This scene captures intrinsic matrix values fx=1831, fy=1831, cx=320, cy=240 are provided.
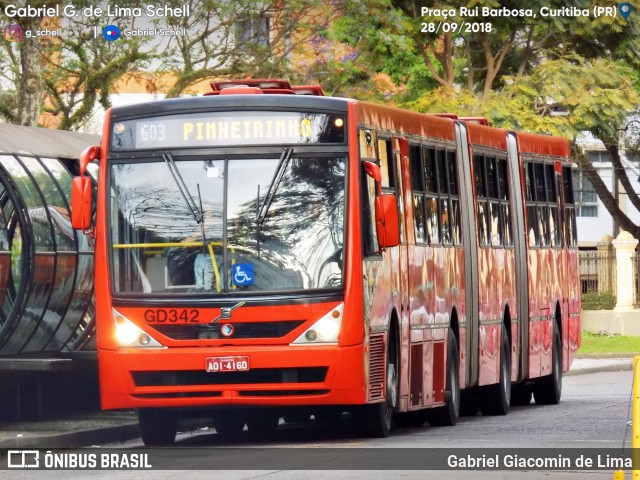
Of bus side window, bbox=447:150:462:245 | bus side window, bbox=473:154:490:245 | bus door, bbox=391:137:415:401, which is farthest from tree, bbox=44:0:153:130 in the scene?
bus door, bbox=391:137:415:401

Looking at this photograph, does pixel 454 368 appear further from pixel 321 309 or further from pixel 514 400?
pixel 514 400

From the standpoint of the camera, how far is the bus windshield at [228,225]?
15281 mm

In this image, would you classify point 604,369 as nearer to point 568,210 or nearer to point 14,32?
point 568,210

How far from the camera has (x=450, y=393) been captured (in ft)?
61.6

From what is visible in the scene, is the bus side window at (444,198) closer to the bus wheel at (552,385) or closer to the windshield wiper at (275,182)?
the windshield wiper at (275,182)

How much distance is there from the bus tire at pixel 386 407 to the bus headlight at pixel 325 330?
1.08 meters

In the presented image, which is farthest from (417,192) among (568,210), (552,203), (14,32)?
(14,32)

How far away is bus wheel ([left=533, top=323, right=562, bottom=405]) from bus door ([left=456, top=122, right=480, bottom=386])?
13.5ft

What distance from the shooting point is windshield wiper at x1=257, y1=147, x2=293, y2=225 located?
50.2ft

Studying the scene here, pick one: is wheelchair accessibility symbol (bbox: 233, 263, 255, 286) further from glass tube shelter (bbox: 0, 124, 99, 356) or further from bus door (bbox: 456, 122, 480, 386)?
bus door (bbox: 456, 122, 480, 386)

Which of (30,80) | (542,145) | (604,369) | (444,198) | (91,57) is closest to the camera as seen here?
(444,198)

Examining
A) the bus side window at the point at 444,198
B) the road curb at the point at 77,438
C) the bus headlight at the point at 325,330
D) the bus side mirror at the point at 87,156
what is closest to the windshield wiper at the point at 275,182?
the bus headlight at the point at 325,330

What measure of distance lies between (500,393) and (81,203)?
7.70m

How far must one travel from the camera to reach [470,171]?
67.5ft
